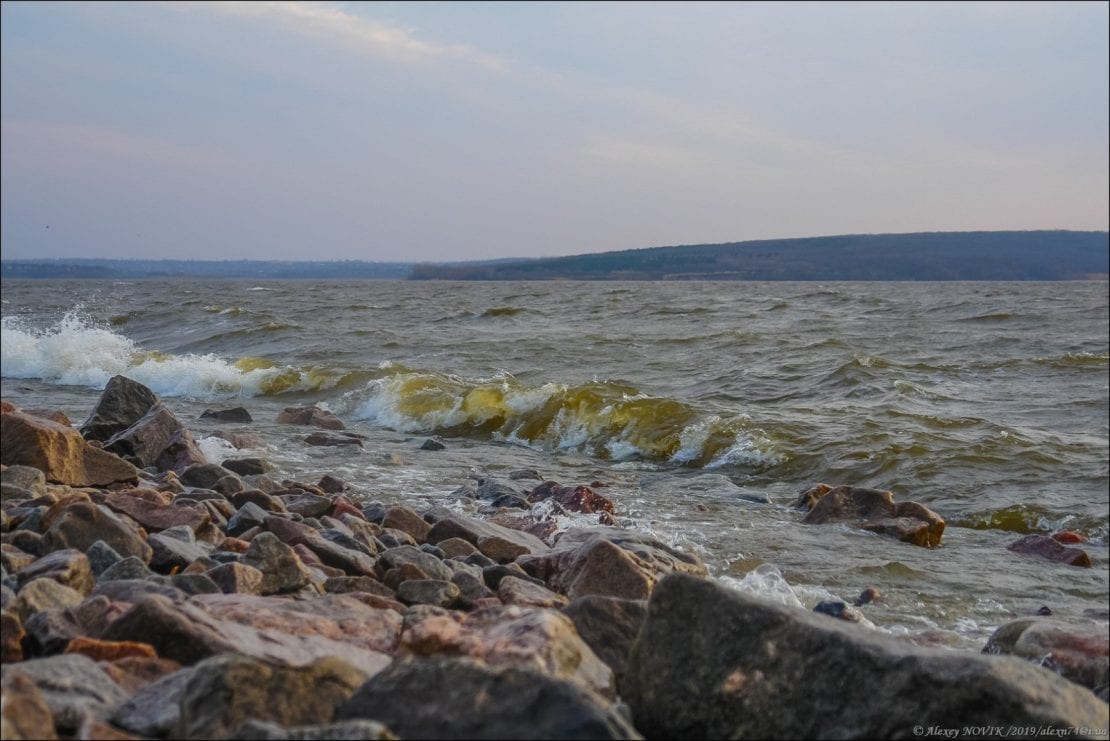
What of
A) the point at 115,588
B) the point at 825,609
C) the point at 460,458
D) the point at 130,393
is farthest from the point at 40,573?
the point at 460,458

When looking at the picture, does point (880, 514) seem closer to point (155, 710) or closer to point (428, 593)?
point (428, 593)

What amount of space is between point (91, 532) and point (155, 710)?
223cm

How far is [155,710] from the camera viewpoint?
260 cm

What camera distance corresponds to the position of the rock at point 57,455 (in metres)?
6.46

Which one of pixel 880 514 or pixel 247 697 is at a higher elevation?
pixel 247 697

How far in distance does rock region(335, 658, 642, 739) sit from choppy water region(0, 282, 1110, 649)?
11.6 feet

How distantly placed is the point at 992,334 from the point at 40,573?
22.7 m

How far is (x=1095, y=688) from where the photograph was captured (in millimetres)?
3820

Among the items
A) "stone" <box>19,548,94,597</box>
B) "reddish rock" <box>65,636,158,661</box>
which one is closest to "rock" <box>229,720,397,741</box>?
"reddish rock" <box>65,636,158,661</box>

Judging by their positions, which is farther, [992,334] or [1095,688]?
[992,334]

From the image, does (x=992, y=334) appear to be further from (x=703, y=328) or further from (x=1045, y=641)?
(x=1045, y=641)

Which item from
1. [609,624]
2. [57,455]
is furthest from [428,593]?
[57,455]

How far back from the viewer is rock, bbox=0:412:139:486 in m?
6.46

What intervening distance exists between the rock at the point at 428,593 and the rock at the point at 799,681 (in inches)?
64.0
